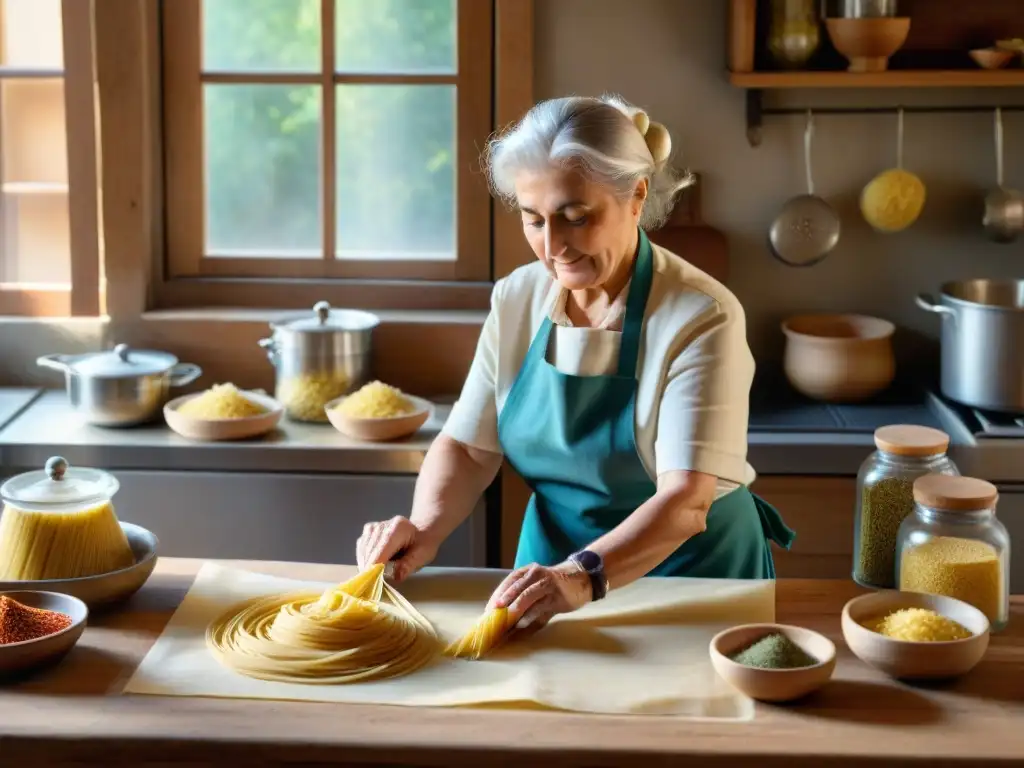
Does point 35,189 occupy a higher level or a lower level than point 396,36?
lower

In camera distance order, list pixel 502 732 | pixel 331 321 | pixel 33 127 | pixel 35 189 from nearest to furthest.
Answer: pixel 502 732, pixel 331 321, pixel 35 189, pixel 33 127

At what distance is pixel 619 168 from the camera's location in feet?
6.56

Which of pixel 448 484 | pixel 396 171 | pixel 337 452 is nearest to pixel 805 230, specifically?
pixel 396 171

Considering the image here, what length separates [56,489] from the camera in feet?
6.11

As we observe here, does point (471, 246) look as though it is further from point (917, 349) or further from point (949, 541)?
point (949, 541)

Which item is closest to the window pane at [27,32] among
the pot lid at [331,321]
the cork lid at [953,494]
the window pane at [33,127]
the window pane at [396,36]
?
the window pane at [33,127]

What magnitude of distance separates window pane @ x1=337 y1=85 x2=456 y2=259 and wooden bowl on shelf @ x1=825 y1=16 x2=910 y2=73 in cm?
92

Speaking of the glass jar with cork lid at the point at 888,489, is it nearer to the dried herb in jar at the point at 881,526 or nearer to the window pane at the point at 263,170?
the dried herb in jar at the point at 881,526

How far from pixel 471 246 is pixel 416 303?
0.19 m

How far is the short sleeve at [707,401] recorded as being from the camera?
2.00 meters

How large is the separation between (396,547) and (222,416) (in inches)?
41.6

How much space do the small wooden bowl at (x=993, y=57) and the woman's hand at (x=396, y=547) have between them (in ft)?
6.06

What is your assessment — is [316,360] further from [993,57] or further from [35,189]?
[993,57]

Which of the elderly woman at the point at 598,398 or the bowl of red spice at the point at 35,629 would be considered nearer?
the bowl of red spice at the point at 35,629
